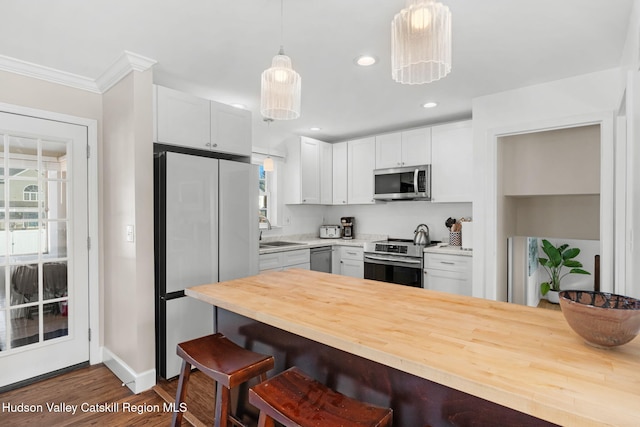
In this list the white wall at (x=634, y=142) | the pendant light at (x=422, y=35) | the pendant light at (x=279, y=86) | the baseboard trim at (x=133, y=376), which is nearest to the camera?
the pendant light at (x=422, y=35)

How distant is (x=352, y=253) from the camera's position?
4520 mm

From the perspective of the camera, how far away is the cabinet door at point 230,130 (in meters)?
2.98

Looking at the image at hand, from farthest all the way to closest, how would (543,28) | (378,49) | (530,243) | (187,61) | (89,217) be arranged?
(530,243), (89,217), (187,61), (378,49), (543,28)

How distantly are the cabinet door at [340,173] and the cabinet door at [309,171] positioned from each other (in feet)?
0.95

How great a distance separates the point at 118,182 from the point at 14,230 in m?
0.81

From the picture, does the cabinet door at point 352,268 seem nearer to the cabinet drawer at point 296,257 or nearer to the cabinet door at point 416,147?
the cabinet drawer at point 296,257

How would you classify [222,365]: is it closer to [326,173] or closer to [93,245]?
[93,245]

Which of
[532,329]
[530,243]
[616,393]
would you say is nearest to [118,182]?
[532,329]

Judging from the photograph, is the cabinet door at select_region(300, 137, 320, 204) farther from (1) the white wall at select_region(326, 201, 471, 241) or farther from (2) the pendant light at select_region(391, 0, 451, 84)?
(2) the pendant light at select_region(391, 0, 451, 84)

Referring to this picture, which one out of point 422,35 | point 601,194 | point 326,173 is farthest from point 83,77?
point 601,194

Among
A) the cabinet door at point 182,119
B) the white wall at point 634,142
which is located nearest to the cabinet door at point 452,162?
the white wall at point 634,142

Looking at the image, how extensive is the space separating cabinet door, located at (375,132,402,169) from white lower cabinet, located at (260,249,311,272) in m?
1.54

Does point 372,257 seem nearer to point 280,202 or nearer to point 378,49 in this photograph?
point 280,202

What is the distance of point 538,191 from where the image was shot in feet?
10.8
